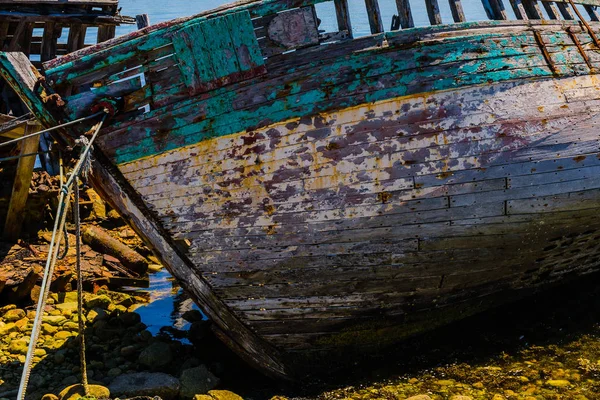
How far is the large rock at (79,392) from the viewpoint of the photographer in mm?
5090

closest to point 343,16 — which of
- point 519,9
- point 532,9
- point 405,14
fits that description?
point 405,14

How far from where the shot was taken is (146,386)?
5434 millimetres

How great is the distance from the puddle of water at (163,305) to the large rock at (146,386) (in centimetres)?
164

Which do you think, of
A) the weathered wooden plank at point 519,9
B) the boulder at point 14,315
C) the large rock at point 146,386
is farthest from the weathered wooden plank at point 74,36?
the weathered wooden plank at point 519,9

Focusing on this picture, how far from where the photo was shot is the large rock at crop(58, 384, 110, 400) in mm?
5090

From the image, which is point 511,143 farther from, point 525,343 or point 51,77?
point 51,77

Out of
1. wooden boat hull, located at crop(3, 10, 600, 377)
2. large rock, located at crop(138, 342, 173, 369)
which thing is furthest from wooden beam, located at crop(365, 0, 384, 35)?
large rock, located at crop(138, 342, 173, 369)

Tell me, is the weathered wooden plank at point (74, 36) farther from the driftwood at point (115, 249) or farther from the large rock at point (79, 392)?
the large rock at point (79, 392)

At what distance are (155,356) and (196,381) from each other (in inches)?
25.4

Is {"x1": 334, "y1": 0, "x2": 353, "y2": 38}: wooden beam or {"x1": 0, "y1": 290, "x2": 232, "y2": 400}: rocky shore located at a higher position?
{"x1": 334, "y1": 0, "x2": 353, "y2": 38}: wooden beam

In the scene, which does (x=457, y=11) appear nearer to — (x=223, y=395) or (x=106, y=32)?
(x=223, y=395)

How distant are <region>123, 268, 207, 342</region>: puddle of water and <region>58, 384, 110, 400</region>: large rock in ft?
6.47

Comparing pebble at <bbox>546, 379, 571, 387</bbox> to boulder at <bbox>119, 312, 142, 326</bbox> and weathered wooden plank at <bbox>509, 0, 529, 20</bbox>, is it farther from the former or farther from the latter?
boulder at <bbox>119, 312, 142, 326</bbox>

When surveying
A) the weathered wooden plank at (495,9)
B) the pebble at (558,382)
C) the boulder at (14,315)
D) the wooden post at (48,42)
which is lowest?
the pebble at (558,382)
